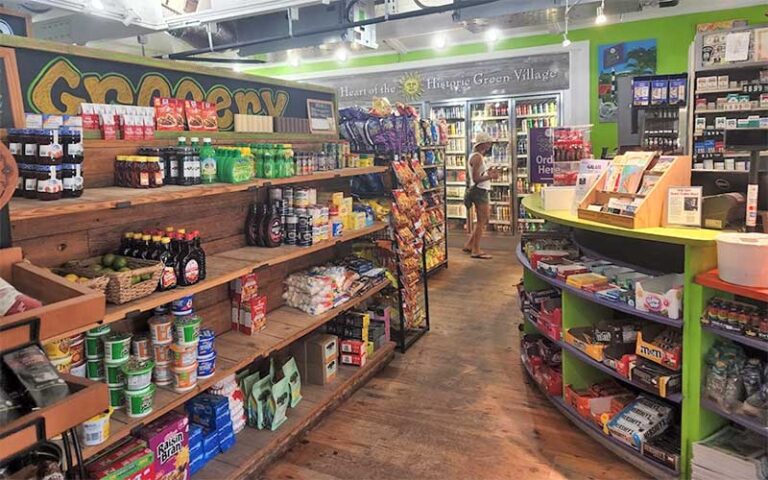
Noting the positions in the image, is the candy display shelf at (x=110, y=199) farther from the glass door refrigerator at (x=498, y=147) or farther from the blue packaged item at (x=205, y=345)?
the glass door refrigerator at (x=498, y=147)

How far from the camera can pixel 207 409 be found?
3.01 meters

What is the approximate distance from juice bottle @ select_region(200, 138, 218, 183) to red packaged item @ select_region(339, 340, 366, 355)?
175 cm

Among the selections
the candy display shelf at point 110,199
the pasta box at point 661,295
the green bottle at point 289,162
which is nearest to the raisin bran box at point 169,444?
the candy display shelf at point 110,199

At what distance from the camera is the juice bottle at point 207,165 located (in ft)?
9.31

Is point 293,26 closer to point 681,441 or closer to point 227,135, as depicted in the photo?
point 227,135

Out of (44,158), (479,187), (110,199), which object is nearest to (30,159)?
(44,158)

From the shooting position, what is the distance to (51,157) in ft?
6.81

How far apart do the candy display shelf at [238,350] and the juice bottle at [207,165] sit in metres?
0.94

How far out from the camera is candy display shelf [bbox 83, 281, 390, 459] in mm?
2386

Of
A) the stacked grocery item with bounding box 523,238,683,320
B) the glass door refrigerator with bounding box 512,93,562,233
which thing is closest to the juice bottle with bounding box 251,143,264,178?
the stacked grocery item with bounding box 523,238,683,320

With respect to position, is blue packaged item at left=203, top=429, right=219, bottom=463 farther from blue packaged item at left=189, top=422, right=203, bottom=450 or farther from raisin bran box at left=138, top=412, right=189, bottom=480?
raisin bran box at left=138, top=412, right=189, bottom=480

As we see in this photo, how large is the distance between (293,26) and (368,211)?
7.24 feet

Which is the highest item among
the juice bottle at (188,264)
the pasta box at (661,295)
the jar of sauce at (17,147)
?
the jar of sauce at (17,147)

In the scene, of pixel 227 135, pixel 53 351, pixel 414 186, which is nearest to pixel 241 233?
pixel 227 135
